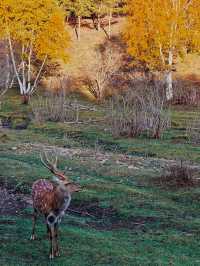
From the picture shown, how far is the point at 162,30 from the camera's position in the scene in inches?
1399

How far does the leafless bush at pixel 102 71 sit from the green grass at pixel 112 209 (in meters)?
17.8

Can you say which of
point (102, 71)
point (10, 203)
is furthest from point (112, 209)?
point (102, 71)

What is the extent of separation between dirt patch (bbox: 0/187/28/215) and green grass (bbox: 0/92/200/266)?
311 mm

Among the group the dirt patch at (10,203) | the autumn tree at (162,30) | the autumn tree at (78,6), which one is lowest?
the dirt patch at (10,203)

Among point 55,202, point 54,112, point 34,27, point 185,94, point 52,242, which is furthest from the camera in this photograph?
→ point 34,27

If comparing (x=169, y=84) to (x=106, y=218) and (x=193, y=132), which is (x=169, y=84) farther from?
(x=106, y=218)

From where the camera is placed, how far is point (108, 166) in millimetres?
16266

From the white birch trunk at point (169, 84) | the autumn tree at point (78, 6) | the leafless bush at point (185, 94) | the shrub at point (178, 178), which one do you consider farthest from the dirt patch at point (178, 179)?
the autumn tree at point (78, 6)

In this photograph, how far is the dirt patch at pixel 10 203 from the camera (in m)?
11.7

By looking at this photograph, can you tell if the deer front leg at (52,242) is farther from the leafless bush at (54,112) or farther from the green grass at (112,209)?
the leafless bush at (54,112)

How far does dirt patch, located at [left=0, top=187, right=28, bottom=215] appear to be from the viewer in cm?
1173

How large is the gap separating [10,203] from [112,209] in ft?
7.95

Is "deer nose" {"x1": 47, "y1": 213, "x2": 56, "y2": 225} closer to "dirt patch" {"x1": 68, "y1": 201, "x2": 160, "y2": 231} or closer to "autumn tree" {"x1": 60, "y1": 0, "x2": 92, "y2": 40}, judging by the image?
"dirt patch" {"x1": 68, "y1": 201, "x2": 160, "y2": 231}

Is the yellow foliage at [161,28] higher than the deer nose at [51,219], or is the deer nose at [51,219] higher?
the yellow foliage at [161,28]
